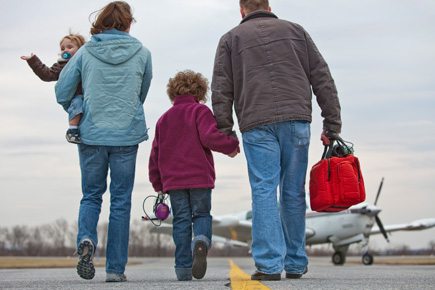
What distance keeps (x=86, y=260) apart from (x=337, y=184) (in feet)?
6.03

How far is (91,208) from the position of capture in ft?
13.0

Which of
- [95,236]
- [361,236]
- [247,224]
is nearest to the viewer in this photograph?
[95,236]

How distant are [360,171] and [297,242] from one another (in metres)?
0.69

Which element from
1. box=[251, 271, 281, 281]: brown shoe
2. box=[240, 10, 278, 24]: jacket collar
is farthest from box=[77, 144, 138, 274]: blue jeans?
box=[240, 10, 278, 24]: jacket collar

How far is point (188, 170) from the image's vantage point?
4.02 metres

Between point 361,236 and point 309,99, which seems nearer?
point 309,99

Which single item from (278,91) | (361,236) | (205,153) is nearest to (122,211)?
(205,153)

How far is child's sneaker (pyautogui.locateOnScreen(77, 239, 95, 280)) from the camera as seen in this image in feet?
11.8

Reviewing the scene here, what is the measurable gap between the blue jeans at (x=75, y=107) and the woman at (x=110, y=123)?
1.5 inches

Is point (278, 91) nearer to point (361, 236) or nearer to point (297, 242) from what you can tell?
point (297, 242)

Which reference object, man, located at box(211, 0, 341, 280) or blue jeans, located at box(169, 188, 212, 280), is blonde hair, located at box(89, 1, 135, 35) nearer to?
man, located at box(211, 0, 341, 280)

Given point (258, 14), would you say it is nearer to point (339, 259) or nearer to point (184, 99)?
point (184, 99)

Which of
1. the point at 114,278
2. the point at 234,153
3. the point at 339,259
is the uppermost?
the point at 234,153

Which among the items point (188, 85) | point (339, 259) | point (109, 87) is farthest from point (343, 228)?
point (109, 87)
